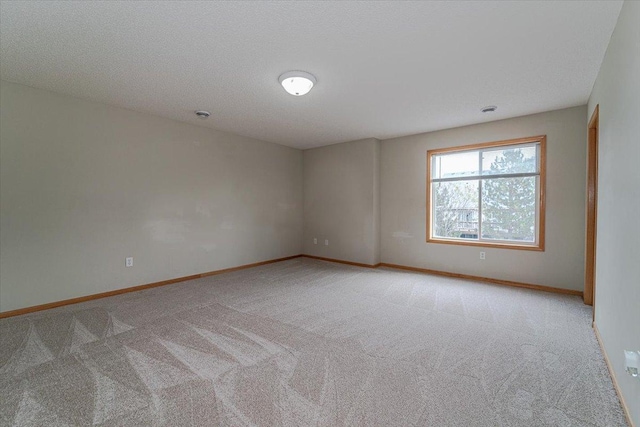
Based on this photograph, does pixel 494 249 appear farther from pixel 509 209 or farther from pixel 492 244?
pixel 509 209

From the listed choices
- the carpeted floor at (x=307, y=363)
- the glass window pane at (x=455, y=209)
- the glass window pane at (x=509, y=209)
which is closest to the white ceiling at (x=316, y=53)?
the glass window pane at (x=509, y=209)

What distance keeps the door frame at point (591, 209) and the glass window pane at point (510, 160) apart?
2.94 feet

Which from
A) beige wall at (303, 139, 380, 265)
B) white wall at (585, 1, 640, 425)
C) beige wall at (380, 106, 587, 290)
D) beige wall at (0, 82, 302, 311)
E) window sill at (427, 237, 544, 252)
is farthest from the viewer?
beige wall at (303, 139, 380, 265)

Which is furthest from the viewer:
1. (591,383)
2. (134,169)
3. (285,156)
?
(285,156)

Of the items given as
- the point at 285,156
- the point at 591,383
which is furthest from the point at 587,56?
the point at 285,156

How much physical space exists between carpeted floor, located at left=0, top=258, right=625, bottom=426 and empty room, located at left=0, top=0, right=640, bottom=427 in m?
0.02

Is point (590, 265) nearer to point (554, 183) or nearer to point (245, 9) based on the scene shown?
point (554, 183)

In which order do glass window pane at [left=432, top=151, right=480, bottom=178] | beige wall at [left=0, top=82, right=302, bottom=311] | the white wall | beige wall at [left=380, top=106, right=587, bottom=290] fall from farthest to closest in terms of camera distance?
glass window pane at [left=432, top=151, right=480, bottom=178] < beige wall at [left=380, top=106, right=587, bottom=290] < beige wall at [left=0, top=82, right=302, bottom=311] < the white wall

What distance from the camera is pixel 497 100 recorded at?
11.5 feet

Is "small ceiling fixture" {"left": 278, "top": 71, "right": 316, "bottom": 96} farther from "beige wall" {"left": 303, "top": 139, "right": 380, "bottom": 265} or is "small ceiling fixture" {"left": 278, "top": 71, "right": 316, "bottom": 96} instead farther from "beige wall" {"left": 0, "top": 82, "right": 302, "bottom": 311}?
"beige wall" {"left": 303, "top": 139, "right": 380, "bottom": 265}

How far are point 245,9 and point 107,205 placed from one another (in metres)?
3.19

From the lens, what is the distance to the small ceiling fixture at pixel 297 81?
2.77 m

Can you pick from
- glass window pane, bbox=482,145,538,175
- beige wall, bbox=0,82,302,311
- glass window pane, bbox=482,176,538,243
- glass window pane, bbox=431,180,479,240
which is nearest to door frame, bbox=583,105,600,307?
glass window pane, bbox=482,176,538,243

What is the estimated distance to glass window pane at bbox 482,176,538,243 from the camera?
4.15 m
